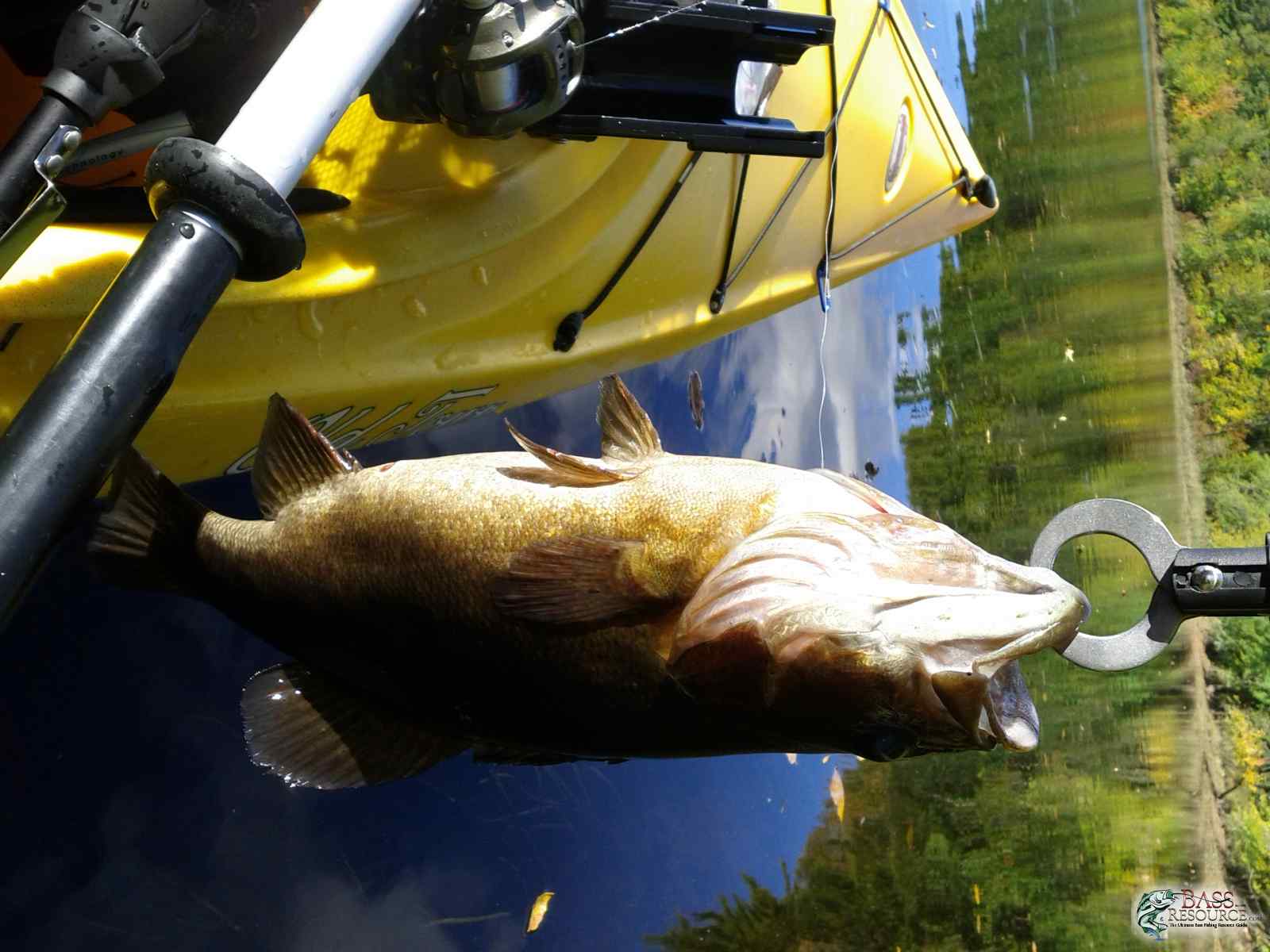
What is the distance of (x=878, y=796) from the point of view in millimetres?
7305

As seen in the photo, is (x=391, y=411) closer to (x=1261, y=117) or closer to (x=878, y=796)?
(x=878, y=796)

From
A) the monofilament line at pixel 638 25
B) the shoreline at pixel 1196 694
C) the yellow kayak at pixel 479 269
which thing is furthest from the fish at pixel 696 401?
the shoreline at pixel 1196 694

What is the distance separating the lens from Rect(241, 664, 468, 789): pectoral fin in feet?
4.33

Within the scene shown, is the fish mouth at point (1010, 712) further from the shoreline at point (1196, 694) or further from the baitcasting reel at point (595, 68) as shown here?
the shoreline at point (1196, 694)

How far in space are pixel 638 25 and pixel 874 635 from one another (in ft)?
4.11

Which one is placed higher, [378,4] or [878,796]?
[378,4]

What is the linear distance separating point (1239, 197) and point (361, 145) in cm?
1084

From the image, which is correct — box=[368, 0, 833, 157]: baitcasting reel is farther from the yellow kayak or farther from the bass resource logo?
the bass resource logo

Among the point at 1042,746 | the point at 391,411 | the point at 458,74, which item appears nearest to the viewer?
the point at 458,74

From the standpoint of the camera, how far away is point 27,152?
1.40 metres

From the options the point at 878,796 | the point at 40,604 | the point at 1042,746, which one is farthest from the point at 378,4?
the point at 1042,746

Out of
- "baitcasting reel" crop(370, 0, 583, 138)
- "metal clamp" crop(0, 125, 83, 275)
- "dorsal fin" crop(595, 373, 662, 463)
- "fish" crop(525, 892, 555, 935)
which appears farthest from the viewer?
"fish" crop(525, 892, 555, 935)

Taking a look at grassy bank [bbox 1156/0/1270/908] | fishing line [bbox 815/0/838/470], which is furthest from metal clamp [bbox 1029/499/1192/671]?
grassy bank [bbox 1156/0/1270/908]

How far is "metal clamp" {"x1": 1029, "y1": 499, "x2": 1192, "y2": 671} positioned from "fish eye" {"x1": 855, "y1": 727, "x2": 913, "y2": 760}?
38 cm
